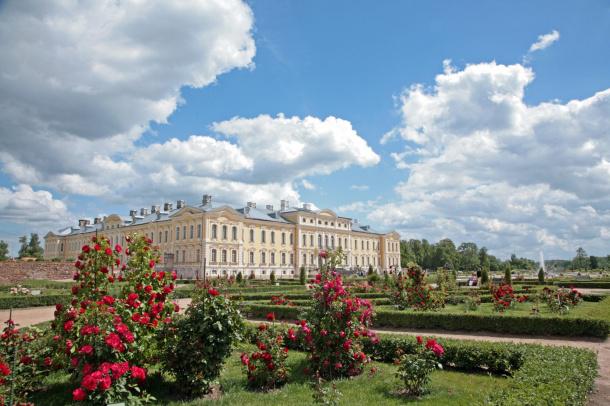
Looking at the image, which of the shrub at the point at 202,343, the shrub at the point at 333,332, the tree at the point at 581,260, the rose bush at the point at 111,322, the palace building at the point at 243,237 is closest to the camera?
the rose bush at the point at 111,322

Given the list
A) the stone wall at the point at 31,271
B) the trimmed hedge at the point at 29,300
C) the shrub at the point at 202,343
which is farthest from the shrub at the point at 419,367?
the stone wall at the point at 31,271

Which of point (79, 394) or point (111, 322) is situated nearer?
point (79, 394)

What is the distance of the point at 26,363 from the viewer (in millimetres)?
5598

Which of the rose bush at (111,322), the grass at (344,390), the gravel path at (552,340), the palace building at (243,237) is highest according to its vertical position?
the palace building at (243,237)

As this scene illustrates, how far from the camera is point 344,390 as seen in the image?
6082 millimetres

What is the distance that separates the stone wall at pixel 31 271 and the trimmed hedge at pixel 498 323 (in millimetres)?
29597

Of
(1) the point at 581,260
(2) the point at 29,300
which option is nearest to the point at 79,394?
(2) the point at 29,300

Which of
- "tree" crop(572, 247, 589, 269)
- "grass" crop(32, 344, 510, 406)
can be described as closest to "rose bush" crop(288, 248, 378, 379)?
"grass" crop(32, 344, 510, 406)

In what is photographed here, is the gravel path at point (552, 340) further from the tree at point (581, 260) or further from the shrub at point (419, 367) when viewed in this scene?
the tree at point (581, 260)

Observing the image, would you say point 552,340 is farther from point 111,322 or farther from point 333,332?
point 111,322

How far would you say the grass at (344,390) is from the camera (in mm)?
5609

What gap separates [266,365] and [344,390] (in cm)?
119

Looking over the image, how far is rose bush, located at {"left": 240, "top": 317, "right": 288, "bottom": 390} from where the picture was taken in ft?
20.4

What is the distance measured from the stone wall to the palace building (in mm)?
9892
